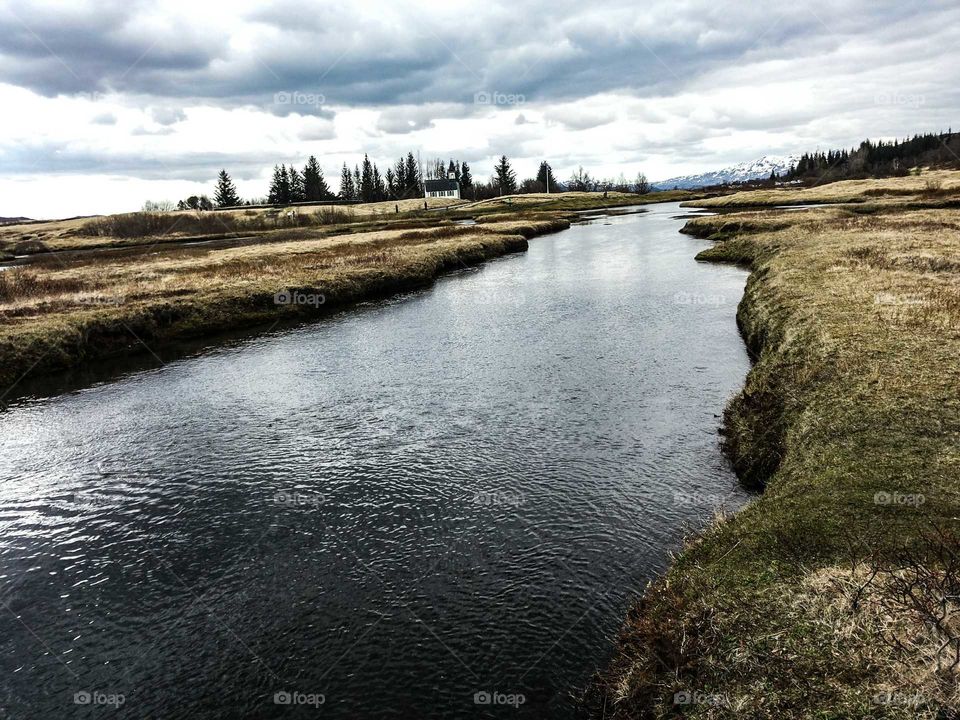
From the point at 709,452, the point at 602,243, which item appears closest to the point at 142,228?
the point at 602,243

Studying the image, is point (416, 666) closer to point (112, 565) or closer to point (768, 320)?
point (112, 565)

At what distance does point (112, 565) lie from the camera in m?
13.8

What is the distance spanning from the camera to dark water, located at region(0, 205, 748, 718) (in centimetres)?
1038

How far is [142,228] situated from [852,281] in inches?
5889
